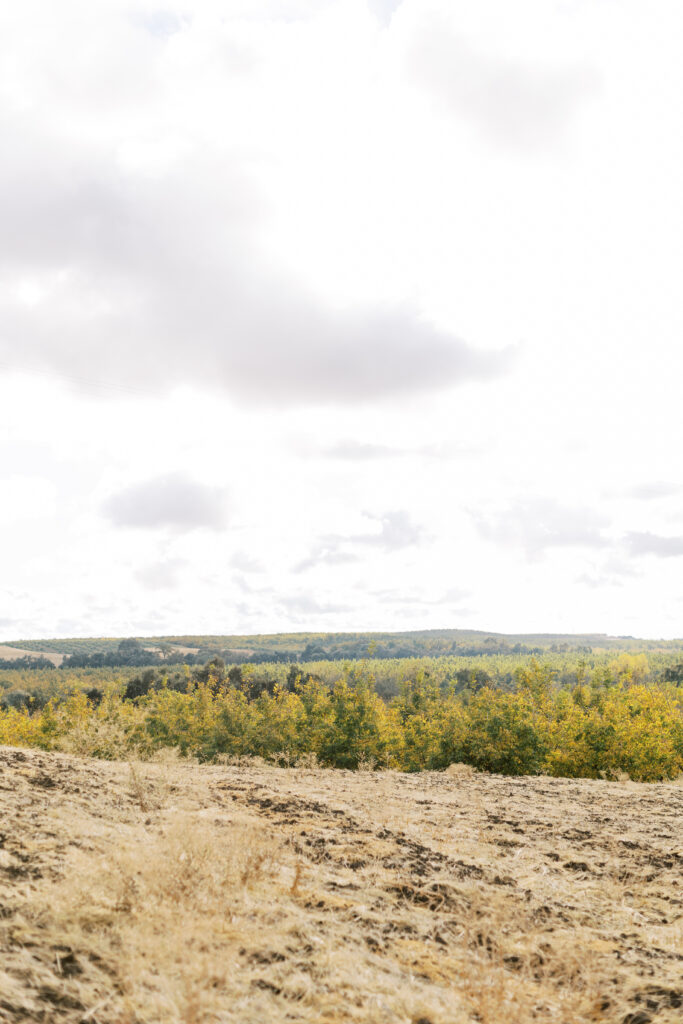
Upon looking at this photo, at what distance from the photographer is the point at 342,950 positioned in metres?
4.36

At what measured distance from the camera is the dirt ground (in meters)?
3.74

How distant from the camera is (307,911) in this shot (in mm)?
4863

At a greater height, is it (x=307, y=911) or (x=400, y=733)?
(x=307, y=911)

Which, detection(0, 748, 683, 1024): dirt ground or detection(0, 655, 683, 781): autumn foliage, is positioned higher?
detection(0, 748, 683, 1024): dirt ground

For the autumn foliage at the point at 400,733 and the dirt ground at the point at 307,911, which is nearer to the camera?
the dirt ground at the point at 307,911

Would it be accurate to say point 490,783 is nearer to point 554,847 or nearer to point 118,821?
point 554,847

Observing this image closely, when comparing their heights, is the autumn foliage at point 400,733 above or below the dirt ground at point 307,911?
A: below

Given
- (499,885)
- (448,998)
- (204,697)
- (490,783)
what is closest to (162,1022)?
(448,998)

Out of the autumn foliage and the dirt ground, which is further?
the autumn foliage

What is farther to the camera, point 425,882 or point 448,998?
point 425,882

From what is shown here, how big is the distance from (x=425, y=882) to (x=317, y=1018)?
2.48m

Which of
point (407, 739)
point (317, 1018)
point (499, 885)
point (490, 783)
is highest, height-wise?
point (317, 1018)

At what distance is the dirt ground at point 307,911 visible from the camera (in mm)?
3740

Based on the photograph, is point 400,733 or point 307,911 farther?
point 400,733
